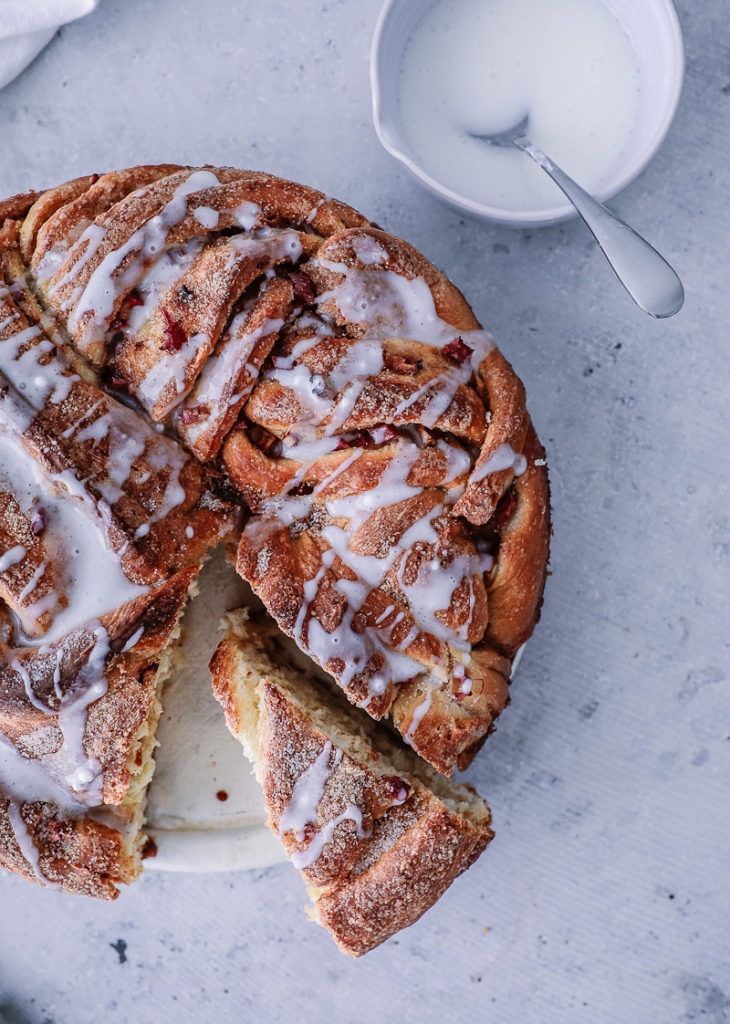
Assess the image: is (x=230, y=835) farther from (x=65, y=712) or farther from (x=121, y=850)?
(x=65, y=712)

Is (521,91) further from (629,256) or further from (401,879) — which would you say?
(401,879)

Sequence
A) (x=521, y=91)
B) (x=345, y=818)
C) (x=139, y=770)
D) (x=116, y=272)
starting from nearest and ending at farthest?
(x=116, y=272), (x=345, y=818), (x=139, y=770), (x=521, y=91)

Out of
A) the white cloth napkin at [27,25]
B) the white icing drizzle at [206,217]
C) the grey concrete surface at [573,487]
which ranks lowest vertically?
the grey concrete surface at [573,487]

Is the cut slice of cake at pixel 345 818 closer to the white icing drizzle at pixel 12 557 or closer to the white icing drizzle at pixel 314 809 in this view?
the white icing drizzle at pixel 314 809

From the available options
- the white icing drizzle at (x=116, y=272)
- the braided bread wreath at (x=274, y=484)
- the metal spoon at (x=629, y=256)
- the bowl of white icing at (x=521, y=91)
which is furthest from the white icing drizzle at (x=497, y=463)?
the white icing drizzle at (x=116, y=272)

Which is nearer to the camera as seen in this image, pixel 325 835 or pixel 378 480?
pixel 378 480

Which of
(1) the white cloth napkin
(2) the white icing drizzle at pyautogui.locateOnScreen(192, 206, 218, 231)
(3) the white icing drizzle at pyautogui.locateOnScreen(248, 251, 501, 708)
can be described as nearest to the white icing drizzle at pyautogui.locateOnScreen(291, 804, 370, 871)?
(3) the white icing drizzle at pyautogui.locateOnScreen(248, 251, 501, 708)

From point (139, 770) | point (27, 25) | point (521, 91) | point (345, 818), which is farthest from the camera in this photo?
point (27, 25)

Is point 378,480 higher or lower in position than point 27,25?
lower

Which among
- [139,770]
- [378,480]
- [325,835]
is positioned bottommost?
[325,835]

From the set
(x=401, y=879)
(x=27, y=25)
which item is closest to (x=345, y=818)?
(x=401, y=879)
